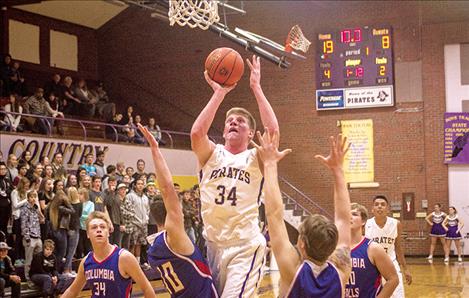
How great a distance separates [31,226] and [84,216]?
105 cm

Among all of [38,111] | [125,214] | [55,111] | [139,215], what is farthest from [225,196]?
[55,111]

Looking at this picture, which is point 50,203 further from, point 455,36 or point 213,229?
point 455,36

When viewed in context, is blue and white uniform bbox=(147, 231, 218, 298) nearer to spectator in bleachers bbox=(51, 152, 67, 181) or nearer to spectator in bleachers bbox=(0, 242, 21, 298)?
spectator in bleachers bbox=(0, 242, 21, 298)

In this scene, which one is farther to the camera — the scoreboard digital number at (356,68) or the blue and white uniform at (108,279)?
the scoreboard digital number at (356,68)

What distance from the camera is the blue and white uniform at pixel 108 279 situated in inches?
207

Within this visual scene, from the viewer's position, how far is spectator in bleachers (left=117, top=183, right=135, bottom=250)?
42.9 feet

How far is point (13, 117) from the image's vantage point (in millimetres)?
14930

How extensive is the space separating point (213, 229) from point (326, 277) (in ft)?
3.57

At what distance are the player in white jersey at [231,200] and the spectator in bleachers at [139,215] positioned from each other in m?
8.97

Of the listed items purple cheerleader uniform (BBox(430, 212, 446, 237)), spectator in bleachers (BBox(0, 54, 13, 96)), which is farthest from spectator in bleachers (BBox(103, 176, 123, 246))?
purple cheerleader uniform (BBox(430, 212, 446, 237))

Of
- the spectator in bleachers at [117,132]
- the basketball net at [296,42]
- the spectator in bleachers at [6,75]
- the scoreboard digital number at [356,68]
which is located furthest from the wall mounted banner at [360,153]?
the spectator in bleachers at [6,75]

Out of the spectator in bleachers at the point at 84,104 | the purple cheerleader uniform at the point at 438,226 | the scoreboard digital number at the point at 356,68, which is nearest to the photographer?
the spectator in bleachers at the point at 84,104

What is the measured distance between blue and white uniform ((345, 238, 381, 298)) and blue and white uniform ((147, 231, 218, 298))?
143cm

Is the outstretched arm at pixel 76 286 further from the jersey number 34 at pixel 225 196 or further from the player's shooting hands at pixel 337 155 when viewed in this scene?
the player's shooting hands at pixel 337 155
